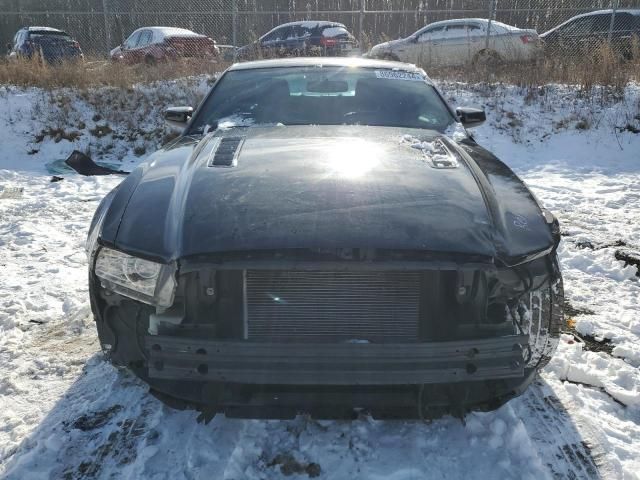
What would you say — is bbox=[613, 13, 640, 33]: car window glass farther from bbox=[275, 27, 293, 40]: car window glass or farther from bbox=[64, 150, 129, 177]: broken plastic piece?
bbox=[64, 150, 129, 177]: broken plastic piece

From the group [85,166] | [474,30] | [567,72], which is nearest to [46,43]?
[85,166]

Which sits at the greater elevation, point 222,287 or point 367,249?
point 367,249

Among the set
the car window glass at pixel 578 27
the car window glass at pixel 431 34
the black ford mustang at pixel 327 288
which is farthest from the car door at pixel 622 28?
the black ford mustang at pixel 327 288

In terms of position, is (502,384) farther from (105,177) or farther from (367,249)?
(105,177)

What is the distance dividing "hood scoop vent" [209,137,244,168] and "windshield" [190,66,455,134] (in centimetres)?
47

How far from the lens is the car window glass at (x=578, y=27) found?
→ 12195 millimetres

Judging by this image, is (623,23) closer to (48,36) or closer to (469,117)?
(469,117)

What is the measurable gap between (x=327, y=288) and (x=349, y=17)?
13800 mm

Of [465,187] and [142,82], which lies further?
[142,82]

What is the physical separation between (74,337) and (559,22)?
48.0ft

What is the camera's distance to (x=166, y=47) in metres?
12.9

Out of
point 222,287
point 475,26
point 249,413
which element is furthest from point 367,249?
point 475,26

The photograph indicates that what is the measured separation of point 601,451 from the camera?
6.55ft

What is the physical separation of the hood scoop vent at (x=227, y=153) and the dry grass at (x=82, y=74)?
815 cm
